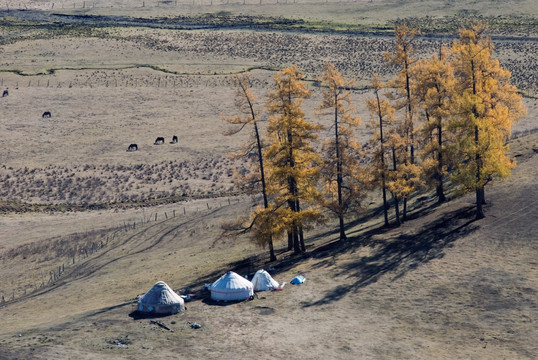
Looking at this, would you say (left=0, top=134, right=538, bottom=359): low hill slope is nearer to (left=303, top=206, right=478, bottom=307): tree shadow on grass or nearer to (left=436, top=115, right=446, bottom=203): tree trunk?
(left=303, top=206, right=478, bottom=307): tree shadow on grass

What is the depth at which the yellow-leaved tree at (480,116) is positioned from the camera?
50.9 meters

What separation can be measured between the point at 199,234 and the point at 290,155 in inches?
615

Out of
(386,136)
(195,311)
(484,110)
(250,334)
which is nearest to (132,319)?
(195,311)

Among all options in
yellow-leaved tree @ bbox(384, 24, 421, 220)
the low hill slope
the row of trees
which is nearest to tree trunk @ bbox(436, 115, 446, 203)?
the row of trees

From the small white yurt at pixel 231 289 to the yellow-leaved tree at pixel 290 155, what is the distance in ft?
23.1

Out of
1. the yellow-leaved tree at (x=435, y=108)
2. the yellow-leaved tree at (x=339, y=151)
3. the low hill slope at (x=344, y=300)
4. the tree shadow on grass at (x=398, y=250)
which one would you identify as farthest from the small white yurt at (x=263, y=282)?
the yellow-leaved tree at (x=435, y=108)

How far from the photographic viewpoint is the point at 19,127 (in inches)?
4060

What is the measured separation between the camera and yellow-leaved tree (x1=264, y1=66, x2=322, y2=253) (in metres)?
50.9

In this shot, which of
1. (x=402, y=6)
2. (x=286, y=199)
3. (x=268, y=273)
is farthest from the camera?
(x=402, y=6)

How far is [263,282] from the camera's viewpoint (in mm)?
45781

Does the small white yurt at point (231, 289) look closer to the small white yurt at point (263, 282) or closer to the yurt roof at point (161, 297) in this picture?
the small white yurt at point (263, 282)

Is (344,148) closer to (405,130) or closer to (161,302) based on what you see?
(405,130)

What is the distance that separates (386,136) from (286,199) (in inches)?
317

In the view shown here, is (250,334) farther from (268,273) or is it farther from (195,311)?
(268,273)
